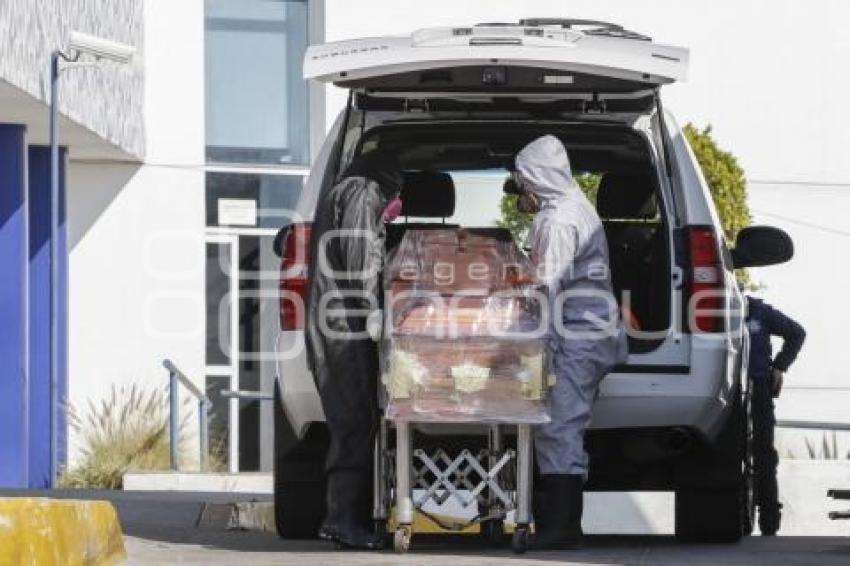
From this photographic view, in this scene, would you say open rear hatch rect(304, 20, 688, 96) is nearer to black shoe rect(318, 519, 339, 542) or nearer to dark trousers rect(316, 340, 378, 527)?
dark trousers rect(316, 340, 378, 527)

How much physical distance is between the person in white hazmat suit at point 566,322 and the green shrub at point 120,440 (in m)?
10.9

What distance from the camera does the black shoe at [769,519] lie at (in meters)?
15.1

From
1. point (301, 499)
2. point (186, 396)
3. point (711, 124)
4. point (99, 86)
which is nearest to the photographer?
point (301, 499)

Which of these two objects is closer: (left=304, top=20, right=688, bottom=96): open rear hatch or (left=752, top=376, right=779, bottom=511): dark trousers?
(left=304, top=20, right=688, bottom=96): open rear hatch

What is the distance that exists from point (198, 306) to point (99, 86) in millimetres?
3101

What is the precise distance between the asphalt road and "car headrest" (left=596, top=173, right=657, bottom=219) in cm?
145

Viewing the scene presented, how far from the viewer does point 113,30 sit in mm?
23531

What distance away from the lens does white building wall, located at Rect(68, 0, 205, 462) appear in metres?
25.1

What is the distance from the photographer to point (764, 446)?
50.4ft

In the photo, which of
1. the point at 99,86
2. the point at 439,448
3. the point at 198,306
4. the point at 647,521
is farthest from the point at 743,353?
the point at 198,306

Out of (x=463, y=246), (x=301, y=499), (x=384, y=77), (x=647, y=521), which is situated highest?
(x=384, y=77)

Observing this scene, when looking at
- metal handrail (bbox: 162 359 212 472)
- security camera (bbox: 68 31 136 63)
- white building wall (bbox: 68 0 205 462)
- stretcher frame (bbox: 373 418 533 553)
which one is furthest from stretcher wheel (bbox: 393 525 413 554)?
white building wall (bbox: 68 0 205 462)

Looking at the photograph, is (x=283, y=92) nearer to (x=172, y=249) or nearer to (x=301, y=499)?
(x=172, y=249)

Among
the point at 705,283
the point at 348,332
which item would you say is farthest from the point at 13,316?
the point at 705,283
